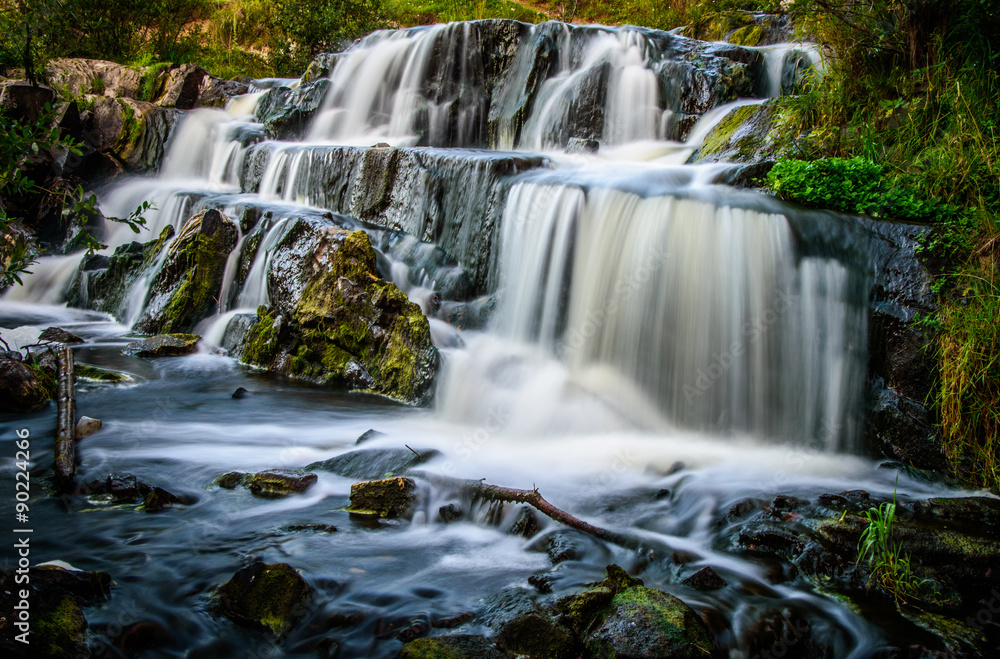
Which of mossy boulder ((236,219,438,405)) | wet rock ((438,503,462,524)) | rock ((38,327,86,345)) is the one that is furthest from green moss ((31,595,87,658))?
rock ((38,327,86,345))

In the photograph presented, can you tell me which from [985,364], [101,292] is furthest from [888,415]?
[101,292]

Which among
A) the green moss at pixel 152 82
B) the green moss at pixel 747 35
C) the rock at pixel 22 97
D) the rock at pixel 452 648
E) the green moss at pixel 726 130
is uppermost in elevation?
the green moss at pixel 747 35

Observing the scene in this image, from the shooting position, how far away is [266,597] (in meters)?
3.10

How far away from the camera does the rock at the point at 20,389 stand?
543 centimetres

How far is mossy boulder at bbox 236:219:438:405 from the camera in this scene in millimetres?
6805

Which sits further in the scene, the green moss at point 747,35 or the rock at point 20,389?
the green moss at point 747,35

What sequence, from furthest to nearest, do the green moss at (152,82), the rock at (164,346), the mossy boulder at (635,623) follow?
the green moss at (152,82) < the rock at (164,346) < the mossy boulder at (635,623)

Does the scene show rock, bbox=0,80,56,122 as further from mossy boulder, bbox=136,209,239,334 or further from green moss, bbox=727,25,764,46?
green moss, bbox=727,25,764,46

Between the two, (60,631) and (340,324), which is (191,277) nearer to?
(340,324)

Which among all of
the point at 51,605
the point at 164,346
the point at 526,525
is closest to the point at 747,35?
the point at 164,346

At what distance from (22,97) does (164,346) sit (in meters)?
7.44

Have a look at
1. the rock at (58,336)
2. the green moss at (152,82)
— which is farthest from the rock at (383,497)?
the green moss at (152,82)

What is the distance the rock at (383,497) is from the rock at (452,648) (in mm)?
1336

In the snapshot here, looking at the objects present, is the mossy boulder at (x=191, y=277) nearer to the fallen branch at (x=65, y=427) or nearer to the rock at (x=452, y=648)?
the fallen branch at (x=65, y=427)
